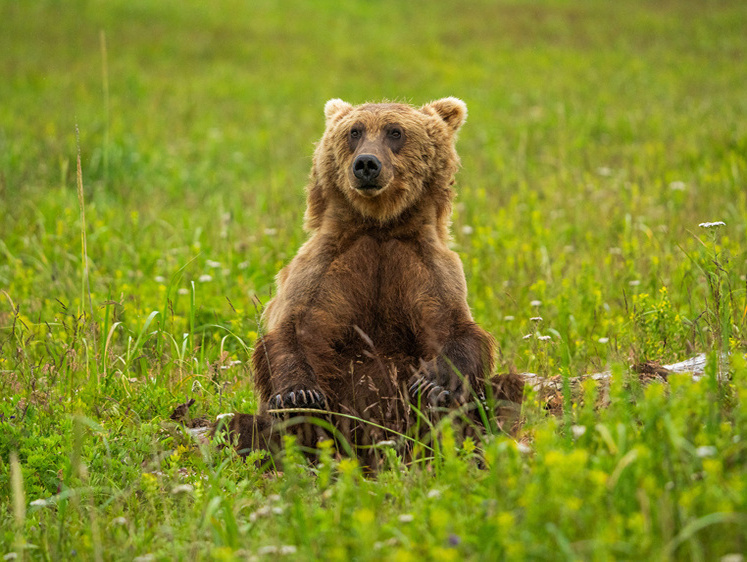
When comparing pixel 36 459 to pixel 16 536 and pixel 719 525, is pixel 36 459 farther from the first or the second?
pixel 719 525

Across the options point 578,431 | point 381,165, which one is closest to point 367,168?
point 381,165

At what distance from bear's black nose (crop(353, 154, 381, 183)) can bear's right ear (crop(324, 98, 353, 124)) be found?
0.74 metres

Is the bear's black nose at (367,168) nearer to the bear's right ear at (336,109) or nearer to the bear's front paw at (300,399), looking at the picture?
the bear's right ear at (336,109)

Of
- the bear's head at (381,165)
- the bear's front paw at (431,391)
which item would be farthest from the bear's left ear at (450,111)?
the bear's front paw at (431,391)

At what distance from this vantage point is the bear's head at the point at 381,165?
3975 mm

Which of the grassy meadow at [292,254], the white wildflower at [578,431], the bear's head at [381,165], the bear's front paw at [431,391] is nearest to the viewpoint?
the grassy meadow at [292,254]

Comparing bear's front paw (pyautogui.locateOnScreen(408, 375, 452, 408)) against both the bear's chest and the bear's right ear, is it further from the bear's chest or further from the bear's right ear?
the bear's right ear

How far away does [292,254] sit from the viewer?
642cm

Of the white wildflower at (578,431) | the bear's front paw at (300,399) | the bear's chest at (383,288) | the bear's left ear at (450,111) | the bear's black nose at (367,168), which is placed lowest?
the bear's front paw at (300,399)

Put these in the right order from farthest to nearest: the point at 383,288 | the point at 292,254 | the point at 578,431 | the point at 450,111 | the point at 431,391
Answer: the point at 292,254, the point at 450,111, the point at 383,288, the point at 431,391, the point at 578,431

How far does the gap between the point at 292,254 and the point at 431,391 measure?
3043mm

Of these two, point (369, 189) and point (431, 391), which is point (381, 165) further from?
point (431, 391)

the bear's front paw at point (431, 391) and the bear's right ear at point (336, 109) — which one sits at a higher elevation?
the bear's right ear at point (336, 109)

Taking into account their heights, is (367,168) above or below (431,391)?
above
